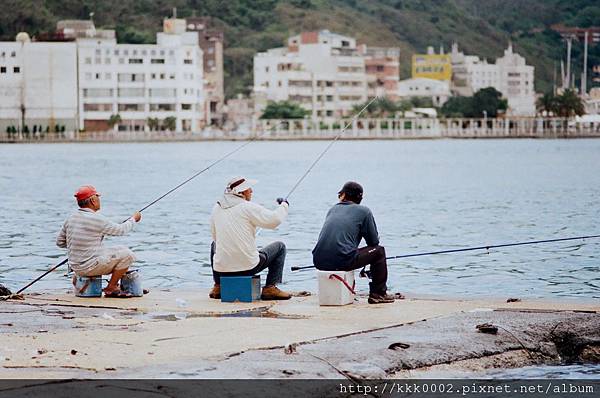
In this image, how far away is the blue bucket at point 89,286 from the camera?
492 inches

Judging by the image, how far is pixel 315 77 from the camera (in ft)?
576

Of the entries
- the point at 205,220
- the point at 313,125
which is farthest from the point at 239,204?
the point at 313,125

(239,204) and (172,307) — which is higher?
(239,204)

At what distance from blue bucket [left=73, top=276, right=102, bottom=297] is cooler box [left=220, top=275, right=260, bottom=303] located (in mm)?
1176

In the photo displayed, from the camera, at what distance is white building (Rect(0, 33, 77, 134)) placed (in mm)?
148000

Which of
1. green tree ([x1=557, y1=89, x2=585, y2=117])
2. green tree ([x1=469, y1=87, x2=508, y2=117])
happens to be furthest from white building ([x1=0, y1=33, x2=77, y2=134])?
green tree ([x1=557, y1=89, x2=585, y2=117])

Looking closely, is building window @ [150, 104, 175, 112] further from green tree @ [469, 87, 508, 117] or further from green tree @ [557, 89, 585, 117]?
green tree @ [557, 89, 585, 117]

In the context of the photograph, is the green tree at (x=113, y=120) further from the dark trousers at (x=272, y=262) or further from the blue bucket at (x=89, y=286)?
the dark trousers at (x=272, y=262)

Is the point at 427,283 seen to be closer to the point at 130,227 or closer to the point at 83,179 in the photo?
the point at 130,227

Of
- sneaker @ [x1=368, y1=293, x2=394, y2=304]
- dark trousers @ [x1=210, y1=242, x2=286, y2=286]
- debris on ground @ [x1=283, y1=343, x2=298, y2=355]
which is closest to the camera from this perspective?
debris on ground @ [x1=283, y1=343, x2=298, y2=355]

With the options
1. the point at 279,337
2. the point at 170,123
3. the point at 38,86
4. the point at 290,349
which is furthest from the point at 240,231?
the point at 170,123

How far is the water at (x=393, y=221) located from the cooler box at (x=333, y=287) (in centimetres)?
467

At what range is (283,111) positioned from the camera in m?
170

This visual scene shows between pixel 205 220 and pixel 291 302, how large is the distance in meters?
21.4
